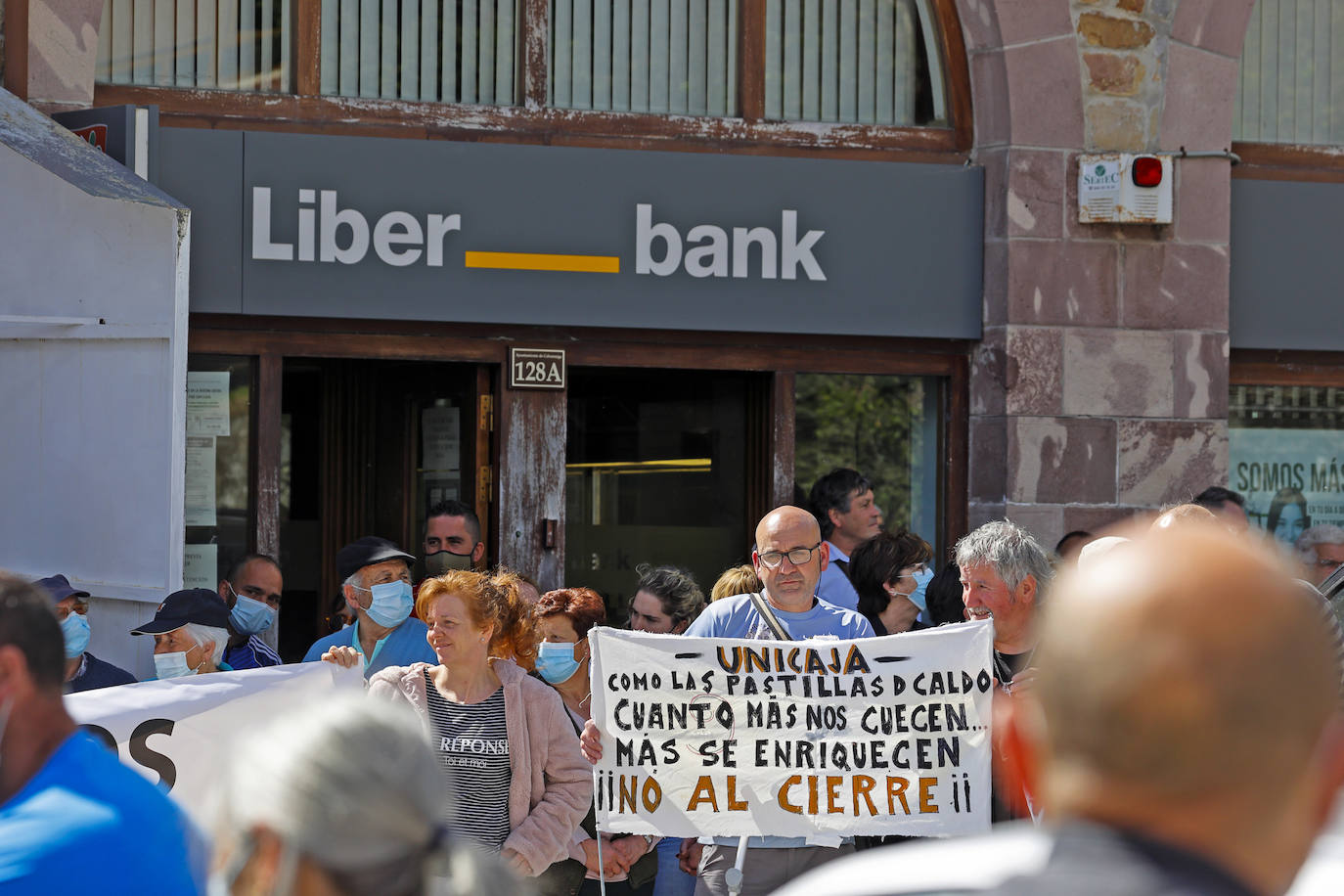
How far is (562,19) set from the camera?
8.88 meters

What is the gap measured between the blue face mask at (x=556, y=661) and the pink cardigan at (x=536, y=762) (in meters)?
0.55

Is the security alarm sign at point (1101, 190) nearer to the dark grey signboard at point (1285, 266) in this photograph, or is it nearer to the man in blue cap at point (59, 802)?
the dark grey signboard at point (1285, 266)

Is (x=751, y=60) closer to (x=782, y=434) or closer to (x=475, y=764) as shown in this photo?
(x=782, y=434)

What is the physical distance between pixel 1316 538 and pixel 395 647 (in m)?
5.15

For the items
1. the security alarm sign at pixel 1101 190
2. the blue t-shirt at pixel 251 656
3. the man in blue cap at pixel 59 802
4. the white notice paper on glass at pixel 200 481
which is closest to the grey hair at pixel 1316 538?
the security alarm sign at pixel 1101 190

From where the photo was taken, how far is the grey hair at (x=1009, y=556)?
17.1ft

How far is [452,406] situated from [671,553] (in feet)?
5.34

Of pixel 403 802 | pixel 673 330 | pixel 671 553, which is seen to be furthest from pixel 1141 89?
pixel 403 802

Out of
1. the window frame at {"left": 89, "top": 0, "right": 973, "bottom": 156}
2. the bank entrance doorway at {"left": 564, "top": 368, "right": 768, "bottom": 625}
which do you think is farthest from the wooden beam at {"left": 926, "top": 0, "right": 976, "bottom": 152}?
the bank entrance doorway at {"left": 564, "top": 368, "right": 768, "bottom": 625}

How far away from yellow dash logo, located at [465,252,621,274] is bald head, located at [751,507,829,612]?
3003 mm

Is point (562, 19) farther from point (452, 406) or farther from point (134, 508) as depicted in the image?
point (134, 508)

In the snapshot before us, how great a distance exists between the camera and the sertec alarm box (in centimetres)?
877

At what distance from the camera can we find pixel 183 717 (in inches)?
201

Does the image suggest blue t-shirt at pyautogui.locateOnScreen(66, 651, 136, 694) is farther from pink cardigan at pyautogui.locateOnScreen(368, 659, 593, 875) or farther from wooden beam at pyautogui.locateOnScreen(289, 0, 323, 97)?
wooden beam at pyautogui.locateOnScreen(289, 0, 323, 97)
